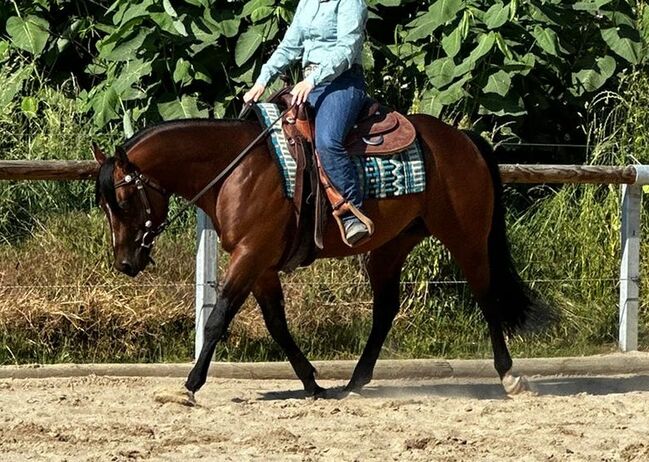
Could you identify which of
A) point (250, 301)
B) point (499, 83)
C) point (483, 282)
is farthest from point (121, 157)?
point (499, 83)

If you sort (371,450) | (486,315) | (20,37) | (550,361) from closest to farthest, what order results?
(371,450) < (486,315) < (550,361) < (20,37)

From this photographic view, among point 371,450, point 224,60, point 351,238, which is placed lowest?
point 371,450

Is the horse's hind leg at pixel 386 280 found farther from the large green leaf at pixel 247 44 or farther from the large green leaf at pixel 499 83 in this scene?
the large green leaf at pixel 247 44

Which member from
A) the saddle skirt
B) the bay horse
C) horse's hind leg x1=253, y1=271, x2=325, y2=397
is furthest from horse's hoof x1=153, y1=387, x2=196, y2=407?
the saddle skirt

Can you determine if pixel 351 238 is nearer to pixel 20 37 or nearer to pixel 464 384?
pixel 464 384

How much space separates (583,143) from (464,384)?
3863 mm

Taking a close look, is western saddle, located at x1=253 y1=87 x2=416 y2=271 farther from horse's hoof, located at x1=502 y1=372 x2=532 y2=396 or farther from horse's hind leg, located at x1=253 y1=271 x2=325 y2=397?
horse's hoof, located at x1=502 y1=372 x2=532 y2=396

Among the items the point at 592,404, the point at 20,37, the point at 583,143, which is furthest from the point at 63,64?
the point at 592,404

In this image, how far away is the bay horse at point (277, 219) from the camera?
6.98 metres

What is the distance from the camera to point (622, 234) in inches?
363

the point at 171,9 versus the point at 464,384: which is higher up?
the point at 171,9

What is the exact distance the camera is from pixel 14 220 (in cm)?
926

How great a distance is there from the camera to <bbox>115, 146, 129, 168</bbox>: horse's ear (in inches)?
268

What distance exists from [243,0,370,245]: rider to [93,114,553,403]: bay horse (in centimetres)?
27
